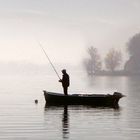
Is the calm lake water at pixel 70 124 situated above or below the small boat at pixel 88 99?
below

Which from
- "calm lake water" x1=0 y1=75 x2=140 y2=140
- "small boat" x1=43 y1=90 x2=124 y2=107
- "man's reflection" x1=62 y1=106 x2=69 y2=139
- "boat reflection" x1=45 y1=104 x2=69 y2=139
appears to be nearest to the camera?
"calm lake water" x1=0 y1=75 x2=140 y2=140

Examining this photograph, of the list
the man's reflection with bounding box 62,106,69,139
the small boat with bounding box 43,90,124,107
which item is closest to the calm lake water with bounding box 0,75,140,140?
the man's reflection with bounding box 62,106,69,139

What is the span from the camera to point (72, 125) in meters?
25.4

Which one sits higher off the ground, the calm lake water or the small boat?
the small boat

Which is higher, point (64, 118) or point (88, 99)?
point (88, 99)

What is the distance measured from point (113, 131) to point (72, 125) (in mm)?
2978

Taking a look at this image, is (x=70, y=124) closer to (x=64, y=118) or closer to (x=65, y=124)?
(x=65, y=124)

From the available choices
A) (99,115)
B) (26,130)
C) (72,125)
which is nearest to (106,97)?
(99,115)

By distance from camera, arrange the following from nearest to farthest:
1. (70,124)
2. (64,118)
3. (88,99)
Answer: (70,124)
(64,118)
(88,99)

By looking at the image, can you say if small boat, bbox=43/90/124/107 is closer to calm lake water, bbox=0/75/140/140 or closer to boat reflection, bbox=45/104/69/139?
boat reflection, bbox=45/104/69/139

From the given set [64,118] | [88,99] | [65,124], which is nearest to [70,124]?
[65,124]

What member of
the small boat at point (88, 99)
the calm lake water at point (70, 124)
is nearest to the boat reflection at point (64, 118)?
the calm lake water at point (70, 124)

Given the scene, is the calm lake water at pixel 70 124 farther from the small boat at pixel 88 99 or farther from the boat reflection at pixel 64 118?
the small boat at pixel 88 99

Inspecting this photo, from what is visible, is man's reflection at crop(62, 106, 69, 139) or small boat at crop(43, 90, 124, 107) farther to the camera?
small boat at crop(43, 90, 124, 107)
